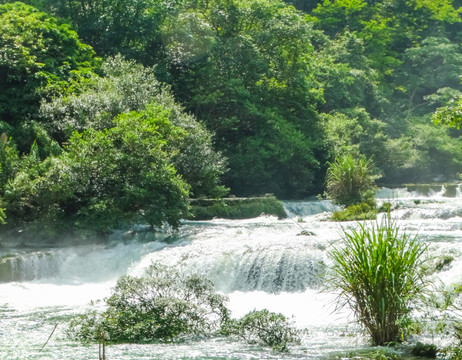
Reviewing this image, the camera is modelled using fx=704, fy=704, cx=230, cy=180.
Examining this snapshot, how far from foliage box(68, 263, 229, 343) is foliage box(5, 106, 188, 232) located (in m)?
8.05

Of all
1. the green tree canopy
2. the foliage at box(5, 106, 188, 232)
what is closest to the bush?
the foliage at box(5, 106, 188, 232)

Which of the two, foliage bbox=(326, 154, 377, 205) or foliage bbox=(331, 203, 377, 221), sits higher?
foliage bbox=(326, 154, 377, 205)

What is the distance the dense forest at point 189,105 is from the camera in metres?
19.8

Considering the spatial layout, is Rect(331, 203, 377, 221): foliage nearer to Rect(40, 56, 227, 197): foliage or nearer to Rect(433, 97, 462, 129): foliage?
Rect(40, 56, 227, 197): foliage

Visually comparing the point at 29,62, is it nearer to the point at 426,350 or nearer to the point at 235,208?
the point at 235,208

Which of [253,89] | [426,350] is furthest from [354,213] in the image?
[426,350]

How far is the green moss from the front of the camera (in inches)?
990

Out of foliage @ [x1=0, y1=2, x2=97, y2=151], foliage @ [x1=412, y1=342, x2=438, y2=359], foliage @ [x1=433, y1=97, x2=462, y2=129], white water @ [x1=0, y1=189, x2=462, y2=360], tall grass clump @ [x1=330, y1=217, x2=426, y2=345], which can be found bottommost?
white water @ [x1=0, y1=189, x2=462, y2=360]

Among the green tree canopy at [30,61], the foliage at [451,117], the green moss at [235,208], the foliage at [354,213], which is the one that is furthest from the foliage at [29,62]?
the foliage at [451,117]

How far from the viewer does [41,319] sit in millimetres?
12523

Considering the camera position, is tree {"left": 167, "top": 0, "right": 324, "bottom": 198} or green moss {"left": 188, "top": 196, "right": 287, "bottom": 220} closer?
green moss {"left": 188, "top": 196, "right": 287, "bottom": 220}

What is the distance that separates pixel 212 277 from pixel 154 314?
16.5ft

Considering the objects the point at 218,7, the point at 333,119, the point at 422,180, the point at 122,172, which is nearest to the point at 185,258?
the point at 122,172

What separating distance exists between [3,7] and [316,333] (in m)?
22.8
